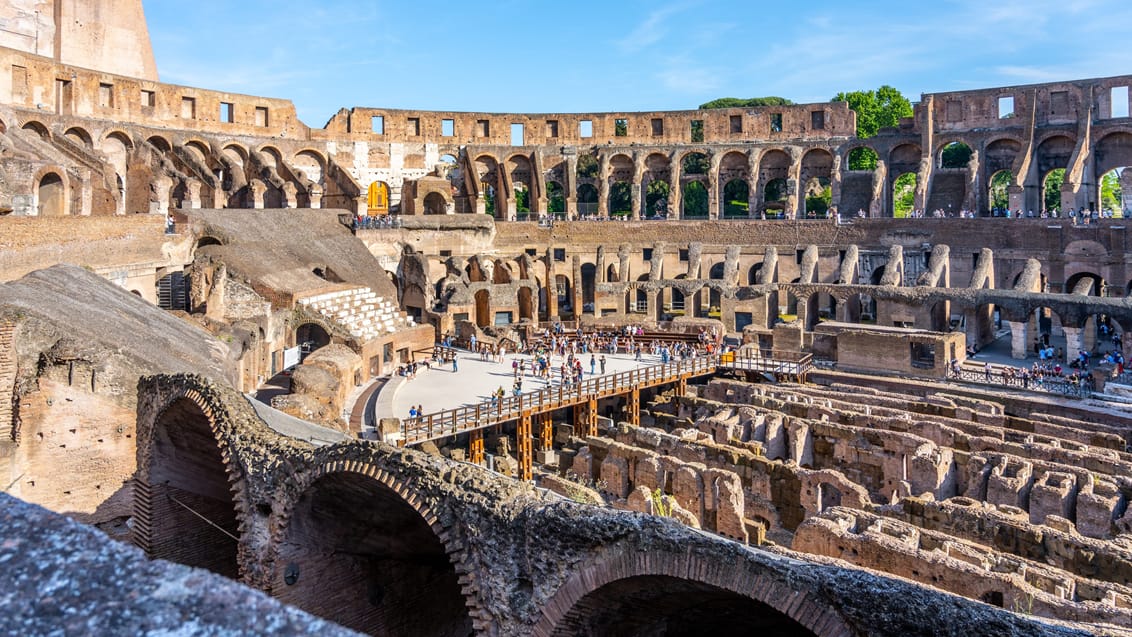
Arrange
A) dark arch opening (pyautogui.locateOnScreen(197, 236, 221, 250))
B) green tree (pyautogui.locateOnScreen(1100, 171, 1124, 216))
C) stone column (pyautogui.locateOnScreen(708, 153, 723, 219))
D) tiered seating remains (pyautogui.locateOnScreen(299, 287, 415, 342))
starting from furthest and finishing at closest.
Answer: green tree (pyautogui.locateOnScreen(1100, 171, 1124, 216))
stone column (pyautogui.locateOnScreen(708, 153, 723, 219))
dark arch opening (pyautogui.locateOnScreen(197, 236, 221, 250))
tiered seating remains (pyautogui.locateOnScreen(299, 287, 415, 342))

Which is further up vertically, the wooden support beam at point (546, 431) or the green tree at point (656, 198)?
the green tree at point (656, 198)

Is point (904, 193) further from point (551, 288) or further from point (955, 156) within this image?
point (551, 288)

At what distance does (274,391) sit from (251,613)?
2077 cm

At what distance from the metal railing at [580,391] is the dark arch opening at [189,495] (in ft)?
19.8

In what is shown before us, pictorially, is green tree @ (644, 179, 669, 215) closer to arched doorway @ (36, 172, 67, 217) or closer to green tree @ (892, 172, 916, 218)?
green tree @ (892, 172, 916, 218)

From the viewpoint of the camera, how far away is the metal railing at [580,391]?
68.9 feet

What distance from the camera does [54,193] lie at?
91.0 ft

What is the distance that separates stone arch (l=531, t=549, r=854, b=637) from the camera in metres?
7.20

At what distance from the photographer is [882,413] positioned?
22.5 metres

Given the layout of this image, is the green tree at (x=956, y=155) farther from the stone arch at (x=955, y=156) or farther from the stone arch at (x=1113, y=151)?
the stone arch at (x=1113, y=151)

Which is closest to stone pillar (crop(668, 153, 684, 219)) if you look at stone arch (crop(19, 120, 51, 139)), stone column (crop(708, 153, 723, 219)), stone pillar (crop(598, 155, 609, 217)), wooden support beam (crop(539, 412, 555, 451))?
stone column (crop(708, 153, 723, 219))

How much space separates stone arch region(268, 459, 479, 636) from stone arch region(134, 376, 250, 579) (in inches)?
75.7

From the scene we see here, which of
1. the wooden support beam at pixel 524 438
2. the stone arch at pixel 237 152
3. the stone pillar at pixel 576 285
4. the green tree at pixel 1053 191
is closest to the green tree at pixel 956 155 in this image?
the green tree at pixel 1053 191

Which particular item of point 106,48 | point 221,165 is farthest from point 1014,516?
point 106,48
